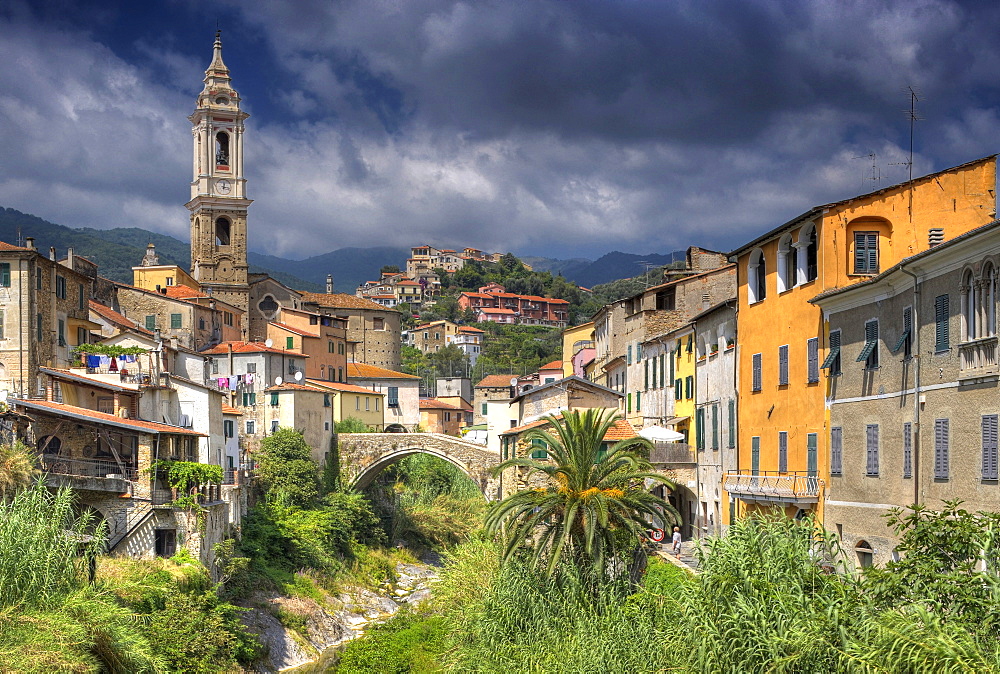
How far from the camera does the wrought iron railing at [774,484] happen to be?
29516 millimetres

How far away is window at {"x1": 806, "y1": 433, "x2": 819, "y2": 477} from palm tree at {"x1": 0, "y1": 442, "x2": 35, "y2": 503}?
20076mm

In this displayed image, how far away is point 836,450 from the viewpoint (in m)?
28.4

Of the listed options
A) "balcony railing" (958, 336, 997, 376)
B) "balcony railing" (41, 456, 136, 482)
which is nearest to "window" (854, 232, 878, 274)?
"balcony railing" (958, 336, 997, 376)

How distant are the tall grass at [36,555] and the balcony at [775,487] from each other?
1681 centimetres

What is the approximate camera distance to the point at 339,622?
46.9m

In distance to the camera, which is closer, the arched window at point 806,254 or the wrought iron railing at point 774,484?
the wrought iron railing at point 774,484

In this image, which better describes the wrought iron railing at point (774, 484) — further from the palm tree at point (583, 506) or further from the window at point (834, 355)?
the window at point (834, 355)


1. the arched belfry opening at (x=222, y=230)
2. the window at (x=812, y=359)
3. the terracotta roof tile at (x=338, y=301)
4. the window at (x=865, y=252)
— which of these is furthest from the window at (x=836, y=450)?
the arched belfry opening at (x=222, y=230)

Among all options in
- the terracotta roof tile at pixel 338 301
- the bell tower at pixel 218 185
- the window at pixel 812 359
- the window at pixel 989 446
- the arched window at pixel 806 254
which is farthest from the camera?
the terracotta roof tile at pixel 338 301

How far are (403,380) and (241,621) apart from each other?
149 feet

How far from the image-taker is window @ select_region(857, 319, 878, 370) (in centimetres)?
2653

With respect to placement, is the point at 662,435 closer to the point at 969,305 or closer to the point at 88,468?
the point at 969,305

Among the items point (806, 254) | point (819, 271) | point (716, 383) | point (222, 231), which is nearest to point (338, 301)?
point (222, 231)

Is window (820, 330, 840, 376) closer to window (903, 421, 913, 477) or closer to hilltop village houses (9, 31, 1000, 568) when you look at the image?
hilltop village houses (9, 31, 1000, 568)
